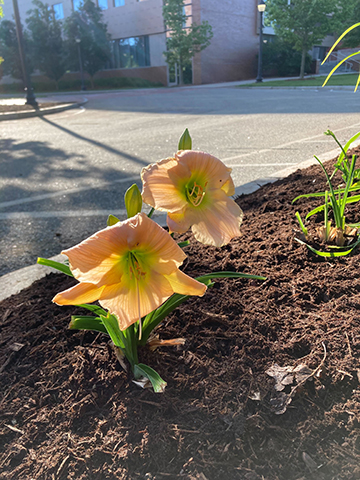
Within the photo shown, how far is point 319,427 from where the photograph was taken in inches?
48.8

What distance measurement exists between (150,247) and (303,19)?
32575 mm

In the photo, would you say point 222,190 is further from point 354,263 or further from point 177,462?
point 354,263

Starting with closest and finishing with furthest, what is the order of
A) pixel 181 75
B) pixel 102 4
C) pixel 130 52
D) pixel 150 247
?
pixel 150 247 → pixel 181 75 → pixel 130 52 → pixel 102 4

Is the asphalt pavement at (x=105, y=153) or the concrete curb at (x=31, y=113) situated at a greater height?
the concrete curb at (x=31, y=113)

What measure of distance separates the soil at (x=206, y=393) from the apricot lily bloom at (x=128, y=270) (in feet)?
1.63

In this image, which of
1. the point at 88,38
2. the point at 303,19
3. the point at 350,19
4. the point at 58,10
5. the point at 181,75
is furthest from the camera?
the point at 58,10

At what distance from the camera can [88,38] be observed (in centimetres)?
3331

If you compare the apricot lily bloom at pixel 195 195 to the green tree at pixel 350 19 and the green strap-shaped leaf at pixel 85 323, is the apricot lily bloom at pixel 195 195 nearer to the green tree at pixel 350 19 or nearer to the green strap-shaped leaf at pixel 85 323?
the green strap-shaped leaf at pixel 85 323

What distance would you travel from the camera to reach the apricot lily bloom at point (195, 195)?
1093 millimetres

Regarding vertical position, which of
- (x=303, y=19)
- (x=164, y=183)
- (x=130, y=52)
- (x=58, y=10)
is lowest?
(x=164, y=183)

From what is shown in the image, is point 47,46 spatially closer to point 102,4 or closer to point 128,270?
point 102,4

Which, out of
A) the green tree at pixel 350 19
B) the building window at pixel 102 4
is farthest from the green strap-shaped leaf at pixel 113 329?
the building window at pixel 102 4

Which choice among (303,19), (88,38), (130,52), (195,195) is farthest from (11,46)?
(195,195)

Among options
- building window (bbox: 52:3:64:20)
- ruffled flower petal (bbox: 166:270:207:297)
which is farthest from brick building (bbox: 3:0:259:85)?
ruffled flower petal (bbox: 166:270:207:297)
